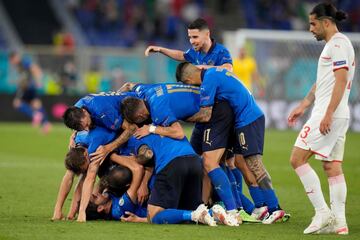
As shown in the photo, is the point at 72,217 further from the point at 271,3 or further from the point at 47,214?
the point at 271,3

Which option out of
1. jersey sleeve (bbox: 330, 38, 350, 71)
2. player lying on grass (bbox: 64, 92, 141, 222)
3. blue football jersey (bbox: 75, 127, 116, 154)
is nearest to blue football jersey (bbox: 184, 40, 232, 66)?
player lying on grass (bbox: 64, 92, 141, 222)

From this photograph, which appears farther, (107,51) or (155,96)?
(107,51)

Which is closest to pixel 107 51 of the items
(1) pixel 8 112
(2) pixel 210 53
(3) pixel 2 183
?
(1) pixel 8 112

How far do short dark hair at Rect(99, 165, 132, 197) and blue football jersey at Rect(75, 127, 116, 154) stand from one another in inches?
12.9

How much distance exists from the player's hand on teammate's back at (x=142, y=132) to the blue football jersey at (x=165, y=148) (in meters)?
0.05

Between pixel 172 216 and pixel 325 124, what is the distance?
196 centimetres

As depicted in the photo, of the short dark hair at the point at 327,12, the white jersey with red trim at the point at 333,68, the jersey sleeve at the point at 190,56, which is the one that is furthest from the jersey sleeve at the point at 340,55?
the jersey sleeve at the point at 190,56

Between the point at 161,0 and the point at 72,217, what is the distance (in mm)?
27980

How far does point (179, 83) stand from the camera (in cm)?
1038

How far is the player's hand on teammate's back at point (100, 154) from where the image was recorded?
32.3 ft

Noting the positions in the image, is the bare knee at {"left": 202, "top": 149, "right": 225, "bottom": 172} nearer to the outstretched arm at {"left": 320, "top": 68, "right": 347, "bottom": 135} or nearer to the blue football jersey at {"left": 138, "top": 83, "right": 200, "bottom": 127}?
the blue football jersey at {"left": 138, "top": 83, "right": 200, "bottom": 127}

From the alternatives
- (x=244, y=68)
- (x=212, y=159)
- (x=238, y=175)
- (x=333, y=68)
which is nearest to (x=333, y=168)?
(x=333, y=68)

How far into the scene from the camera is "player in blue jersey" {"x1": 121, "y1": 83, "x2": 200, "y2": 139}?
979 cm

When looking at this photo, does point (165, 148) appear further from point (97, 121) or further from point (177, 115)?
point (97, 121)
